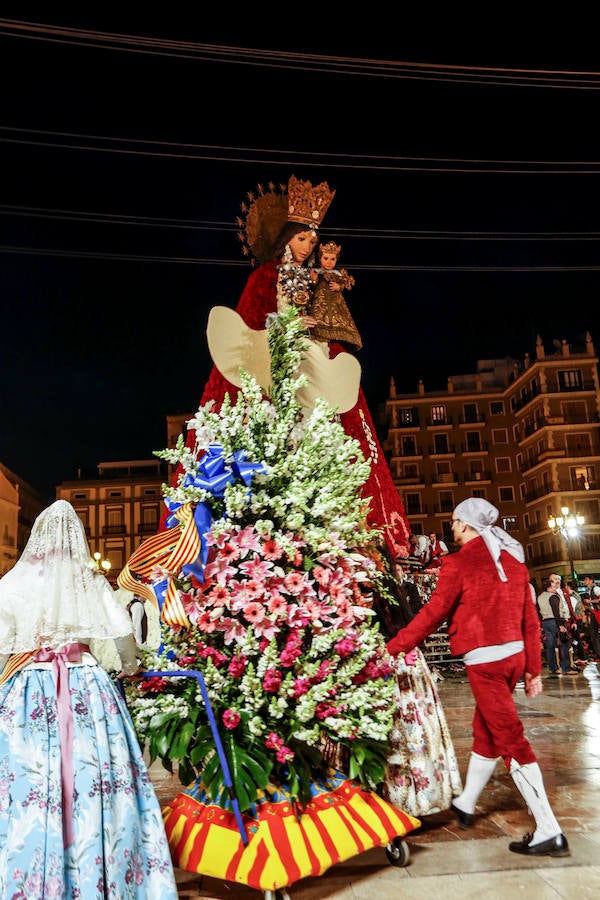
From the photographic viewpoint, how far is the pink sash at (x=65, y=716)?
9.20 ft

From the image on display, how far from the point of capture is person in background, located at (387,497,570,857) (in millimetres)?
3770

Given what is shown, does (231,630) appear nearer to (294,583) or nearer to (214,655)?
(214,655)

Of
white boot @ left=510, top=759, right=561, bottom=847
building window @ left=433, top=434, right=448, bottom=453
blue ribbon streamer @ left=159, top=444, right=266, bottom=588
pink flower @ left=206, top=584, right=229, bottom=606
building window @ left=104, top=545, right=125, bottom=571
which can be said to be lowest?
white boot @ left=510, top=759, right=561, bottom=847

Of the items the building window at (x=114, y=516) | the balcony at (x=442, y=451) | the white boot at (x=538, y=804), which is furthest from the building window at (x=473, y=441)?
the white boot at (x=538, y=804)

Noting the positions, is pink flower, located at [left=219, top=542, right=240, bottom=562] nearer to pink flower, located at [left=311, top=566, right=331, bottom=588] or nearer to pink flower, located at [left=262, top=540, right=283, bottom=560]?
pink flower, located at [left=262, top=540, right=283, bottom=560]

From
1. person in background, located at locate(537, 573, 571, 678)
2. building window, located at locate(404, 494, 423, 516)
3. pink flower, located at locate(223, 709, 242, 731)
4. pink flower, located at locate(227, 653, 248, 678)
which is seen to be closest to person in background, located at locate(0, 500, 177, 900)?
pink flower, located at locate(223, 709, 242, 731)

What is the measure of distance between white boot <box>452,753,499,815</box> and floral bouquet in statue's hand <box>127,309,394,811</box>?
→ 31.5 inches

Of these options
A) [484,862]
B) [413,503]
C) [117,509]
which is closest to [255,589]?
[484,862]

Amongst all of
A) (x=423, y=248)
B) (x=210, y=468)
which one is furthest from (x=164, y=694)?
(x=423, y=248)

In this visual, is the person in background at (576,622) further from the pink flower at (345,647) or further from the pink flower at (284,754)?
the pink flower at (284,754)

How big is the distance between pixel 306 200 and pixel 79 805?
4.00m

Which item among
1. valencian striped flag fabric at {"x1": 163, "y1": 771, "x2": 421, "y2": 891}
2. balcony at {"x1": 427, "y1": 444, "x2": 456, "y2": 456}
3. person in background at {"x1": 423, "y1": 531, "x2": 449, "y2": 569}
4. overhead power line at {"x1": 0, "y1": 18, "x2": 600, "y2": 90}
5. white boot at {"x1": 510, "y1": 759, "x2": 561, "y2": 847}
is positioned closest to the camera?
valencian striped flag fabric at {"x1": 163, "y1": 771, "x2": 421, "y2": 891}

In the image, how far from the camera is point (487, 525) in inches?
163

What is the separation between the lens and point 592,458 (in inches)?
1861
